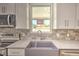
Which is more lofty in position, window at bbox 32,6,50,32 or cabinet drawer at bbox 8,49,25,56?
window at bbox 32,6,50,32

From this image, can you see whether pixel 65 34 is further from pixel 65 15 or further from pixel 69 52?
pixel 69 52

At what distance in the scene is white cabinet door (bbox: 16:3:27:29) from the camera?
2.23 meters

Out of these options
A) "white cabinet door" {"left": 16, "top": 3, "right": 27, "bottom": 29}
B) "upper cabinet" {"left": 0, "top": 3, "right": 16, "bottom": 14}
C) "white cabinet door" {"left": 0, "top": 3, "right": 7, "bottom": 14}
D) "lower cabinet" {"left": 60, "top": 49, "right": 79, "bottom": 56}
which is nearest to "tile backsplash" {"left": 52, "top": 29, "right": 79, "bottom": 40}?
"lower cabinet" {"left": 60, "top": 49, "right": 79, "bottom": 56}

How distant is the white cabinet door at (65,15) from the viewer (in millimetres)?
2236

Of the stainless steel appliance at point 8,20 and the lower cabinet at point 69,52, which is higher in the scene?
the stainless steel appliance at point 8,20

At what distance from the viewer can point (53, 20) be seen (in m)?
2.27

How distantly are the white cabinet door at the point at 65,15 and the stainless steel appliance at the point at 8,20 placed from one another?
73 cm

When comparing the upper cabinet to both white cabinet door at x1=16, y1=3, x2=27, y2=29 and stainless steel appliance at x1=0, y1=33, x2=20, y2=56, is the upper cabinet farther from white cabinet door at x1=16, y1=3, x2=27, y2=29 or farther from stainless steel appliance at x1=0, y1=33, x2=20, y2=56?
stainless steel appliance at x1=0, y1=33, x2=20, y2=56

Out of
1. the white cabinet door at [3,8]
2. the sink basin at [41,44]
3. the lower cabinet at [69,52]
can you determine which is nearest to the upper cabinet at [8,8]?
the white cabinet door at [3,8]

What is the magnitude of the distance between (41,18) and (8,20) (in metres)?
0.53

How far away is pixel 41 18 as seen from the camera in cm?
228

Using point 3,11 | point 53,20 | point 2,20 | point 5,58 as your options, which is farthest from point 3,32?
point 5,58

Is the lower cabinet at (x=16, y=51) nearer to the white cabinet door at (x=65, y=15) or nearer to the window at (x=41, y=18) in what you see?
the window at (x=41, y=18)

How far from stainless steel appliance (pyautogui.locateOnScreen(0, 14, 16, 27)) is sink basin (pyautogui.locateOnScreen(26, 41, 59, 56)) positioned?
434mm
